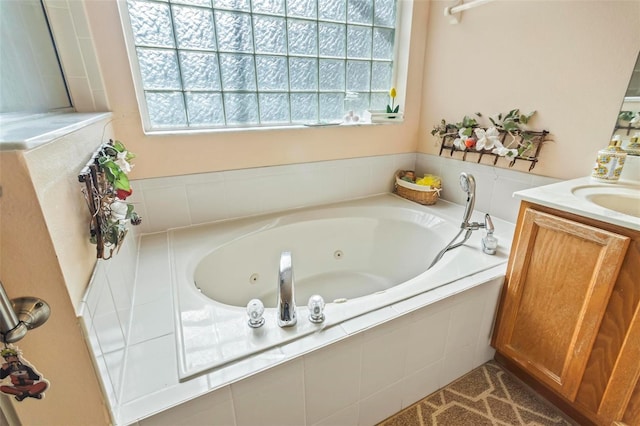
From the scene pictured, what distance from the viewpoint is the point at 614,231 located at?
0.89m

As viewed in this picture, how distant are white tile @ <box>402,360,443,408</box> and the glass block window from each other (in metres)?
1.43

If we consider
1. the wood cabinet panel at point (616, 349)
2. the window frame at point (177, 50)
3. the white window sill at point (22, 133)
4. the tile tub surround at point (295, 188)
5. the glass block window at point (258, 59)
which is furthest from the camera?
the tile tub surround at point (295, 188)

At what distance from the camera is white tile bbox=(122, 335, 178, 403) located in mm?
740

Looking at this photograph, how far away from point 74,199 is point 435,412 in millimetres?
1387

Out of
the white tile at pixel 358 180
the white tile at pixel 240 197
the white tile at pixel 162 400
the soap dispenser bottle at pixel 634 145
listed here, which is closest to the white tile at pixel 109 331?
the white tile at pixel 162 400

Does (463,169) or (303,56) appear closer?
(303,56)

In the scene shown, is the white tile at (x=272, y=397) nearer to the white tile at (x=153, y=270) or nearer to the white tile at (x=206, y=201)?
the white tile at (x=153, y=270)

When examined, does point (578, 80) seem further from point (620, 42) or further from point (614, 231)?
point (614, 231)

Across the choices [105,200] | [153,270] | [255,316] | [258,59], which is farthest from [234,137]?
[255,316]

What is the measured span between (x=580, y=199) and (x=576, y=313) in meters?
0.39

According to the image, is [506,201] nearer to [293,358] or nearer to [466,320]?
[466,320]

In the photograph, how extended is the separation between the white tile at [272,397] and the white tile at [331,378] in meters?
0.03

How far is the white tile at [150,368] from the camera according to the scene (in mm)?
740

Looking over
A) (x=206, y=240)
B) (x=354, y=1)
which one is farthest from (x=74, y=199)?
(x=354, y=1)
